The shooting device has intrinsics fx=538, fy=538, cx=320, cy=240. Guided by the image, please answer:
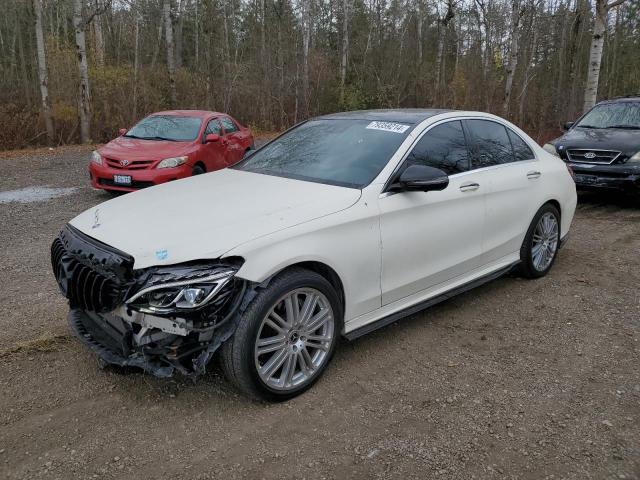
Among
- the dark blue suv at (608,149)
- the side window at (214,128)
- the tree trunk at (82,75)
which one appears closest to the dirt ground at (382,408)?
the dark blue suv at (608,149)

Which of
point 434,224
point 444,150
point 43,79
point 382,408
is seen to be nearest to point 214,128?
point 444,150

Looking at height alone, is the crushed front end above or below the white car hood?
below

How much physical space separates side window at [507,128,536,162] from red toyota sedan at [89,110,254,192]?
18.7 feet

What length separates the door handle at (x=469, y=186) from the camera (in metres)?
4.26

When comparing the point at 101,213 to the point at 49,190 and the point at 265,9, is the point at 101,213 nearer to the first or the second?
the point at 49,190

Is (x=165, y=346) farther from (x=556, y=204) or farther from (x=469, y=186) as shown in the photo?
(x=556, y=204)

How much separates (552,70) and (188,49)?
919 inches

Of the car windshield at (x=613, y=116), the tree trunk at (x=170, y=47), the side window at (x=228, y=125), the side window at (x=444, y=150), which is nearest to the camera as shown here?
the side window at (x=444, y=150)

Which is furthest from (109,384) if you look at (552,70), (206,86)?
(552,70)

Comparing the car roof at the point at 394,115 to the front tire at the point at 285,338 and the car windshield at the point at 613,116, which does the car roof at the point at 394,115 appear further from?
the car windshield at the point at 613,116

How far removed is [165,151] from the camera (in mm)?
9211

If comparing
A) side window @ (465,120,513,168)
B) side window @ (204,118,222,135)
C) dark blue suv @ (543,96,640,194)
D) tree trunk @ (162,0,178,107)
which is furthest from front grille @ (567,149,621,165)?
tree trunk @ (162,0,178,107)

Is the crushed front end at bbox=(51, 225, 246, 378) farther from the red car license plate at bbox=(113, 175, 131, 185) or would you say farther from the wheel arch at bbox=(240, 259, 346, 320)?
the red car license plate at bbox=(113, 175, 131, 185)

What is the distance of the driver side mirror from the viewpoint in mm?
3660
